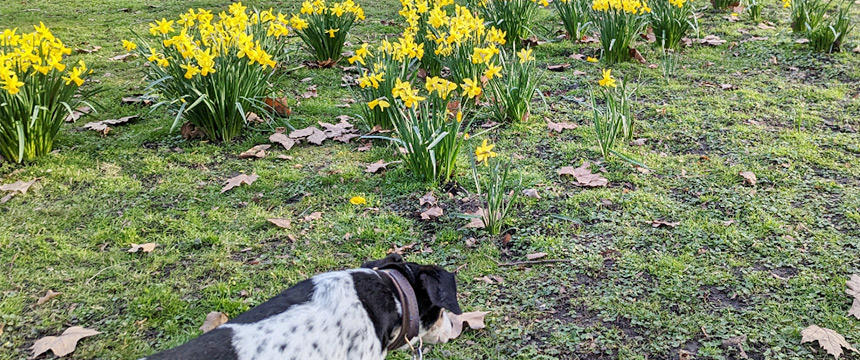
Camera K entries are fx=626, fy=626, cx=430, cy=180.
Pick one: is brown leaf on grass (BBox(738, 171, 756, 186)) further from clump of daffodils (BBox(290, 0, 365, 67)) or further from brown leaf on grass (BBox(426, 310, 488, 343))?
clump of daffodils (BBox(290, 0, 365, 67))

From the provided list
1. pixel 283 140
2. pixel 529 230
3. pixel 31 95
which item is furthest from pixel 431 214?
pixel 31 95

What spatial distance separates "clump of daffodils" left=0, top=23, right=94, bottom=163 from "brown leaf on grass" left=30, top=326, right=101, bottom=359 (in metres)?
1.91

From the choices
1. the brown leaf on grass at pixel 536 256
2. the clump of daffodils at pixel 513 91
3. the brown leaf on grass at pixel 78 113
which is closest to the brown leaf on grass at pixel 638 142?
the clump of daffodils at pixel 513 91

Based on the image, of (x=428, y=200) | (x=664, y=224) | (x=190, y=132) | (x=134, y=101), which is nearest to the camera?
(x=664, y=224)

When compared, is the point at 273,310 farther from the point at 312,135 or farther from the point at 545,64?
the point at 545,64

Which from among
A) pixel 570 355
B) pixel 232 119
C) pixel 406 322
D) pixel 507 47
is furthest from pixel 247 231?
pixel 507 47

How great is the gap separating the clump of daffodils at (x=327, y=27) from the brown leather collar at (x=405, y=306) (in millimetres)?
4063

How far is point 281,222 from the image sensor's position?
3891mm

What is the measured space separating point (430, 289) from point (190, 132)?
327 cm

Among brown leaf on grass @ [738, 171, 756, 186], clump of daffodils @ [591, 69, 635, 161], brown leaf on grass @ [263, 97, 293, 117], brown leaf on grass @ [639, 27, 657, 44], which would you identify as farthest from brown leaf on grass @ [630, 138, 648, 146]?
brown leaf on grass @ [263, 97, 293, 117]

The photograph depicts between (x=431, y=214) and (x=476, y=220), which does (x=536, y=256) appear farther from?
(x=431, y=214)

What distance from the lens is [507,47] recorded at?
669 cm

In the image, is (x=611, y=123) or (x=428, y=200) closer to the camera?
(x=428, y=200)

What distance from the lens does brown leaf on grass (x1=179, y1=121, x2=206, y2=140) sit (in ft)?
16.5
